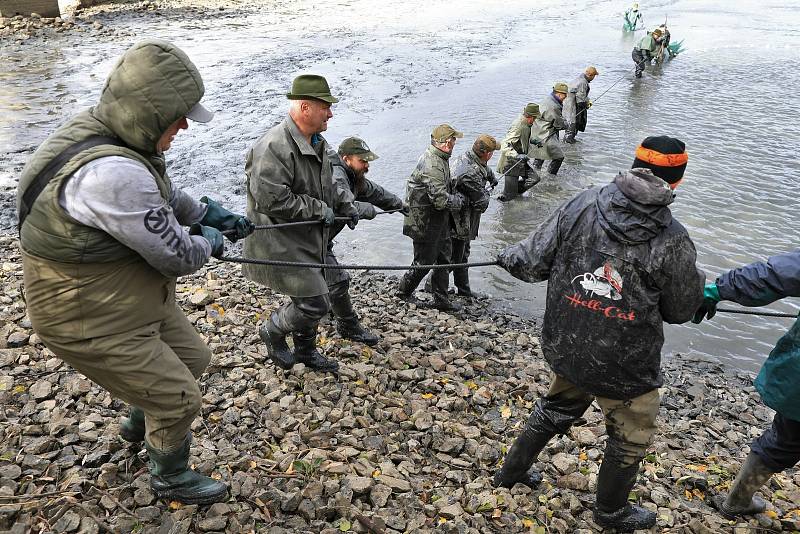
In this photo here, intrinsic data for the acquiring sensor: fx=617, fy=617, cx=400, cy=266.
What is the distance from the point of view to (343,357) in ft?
18.8

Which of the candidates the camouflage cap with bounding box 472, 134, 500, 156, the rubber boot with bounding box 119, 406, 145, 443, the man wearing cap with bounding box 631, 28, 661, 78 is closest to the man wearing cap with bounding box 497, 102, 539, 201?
the camouflage cap with bounding box 472, 134, 500, 156

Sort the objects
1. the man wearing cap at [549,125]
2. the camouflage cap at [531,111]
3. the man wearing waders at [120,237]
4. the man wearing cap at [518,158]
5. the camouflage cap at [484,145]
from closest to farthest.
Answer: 1. the man wearing waders at [120,237]
2. the camouflage cap at [484,145]
3. the camouflage cap at [531,111]
4. the man wearing cap at [518,158]
5. the man wearing cap at [549,125]

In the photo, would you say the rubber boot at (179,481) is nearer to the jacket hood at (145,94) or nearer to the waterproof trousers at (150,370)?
the waterproof trousers at (150,370)

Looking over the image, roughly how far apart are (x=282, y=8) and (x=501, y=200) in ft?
73.5

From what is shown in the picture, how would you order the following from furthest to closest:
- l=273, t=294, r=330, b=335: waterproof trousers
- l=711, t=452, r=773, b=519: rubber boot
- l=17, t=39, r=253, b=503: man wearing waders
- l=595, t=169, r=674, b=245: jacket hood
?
1. l=273, t=294, r=330, b=335: waterproof trousers
2. l=711, t=452, r=773, b=519: rubber boot
3. l=595, t=169, r=674, b=245: jacket hood
4. l=17, t=39, r=253, b=503: man wearing waders

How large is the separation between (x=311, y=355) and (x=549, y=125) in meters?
8.67

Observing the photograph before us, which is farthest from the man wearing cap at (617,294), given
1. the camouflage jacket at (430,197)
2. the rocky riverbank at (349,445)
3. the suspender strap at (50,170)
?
the camouflage jacket at (430,197)

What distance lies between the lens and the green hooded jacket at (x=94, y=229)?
2.61 m

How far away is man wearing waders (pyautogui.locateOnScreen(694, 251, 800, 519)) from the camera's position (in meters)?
3.46

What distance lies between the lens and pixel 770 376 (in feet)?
12.4

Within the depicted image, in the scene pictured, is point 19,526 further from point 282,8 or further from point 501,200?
point 282,8

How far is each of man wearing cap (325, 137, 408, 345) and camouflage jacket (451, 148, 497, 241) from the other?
4.33ft

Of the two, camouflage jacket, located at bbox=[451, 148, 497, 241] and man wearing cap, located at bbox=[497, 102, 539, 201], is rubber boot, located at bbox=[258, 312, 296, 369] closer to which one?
camouflage jacket, located at bbox=[451, 148, 497, 241]

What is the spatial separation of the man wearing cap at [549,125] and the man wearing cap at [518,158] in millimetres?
688
